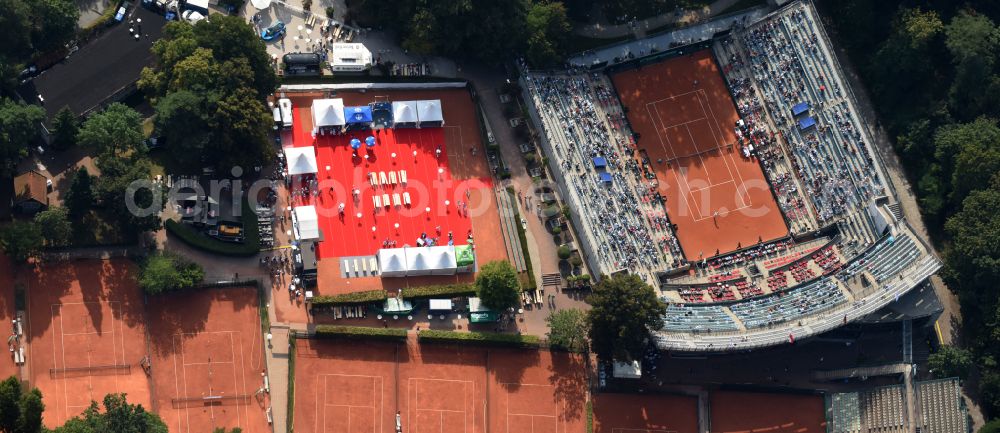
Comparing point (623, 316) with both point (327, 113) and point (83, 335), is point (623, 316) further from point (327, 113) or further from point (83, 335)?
point (83, 335)

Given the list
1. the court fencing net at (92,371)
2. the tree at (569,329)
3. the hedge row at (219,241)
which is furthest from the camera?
the tree at (569,329)

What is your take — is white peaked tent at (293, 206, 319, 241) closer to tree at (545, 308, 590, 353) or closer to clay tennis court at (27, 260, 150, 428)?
clay tennis court at (27, 260, 150, 428)

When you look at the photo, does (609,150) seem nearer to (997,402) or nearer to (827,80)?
(827,80)

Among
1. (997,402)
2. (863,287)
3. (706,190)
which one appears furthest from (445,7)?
(997,402)

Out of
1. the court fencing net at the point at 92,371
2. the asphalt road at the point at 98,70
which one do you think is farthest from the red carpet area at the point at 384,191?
the court fencing net at the point at 92,371

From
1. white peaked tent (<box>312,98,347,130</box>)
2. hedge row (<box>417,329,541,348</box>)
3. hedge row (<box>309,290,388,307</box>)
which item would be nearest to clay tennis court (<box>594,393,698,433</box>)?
hedge row (<box>417,329,541,348</box>)

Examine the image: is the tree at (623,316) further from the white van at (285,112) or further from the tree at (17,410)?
the tree at (17,410)

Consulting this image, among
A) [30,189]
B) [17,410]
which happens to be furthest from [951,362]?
[30,189]
